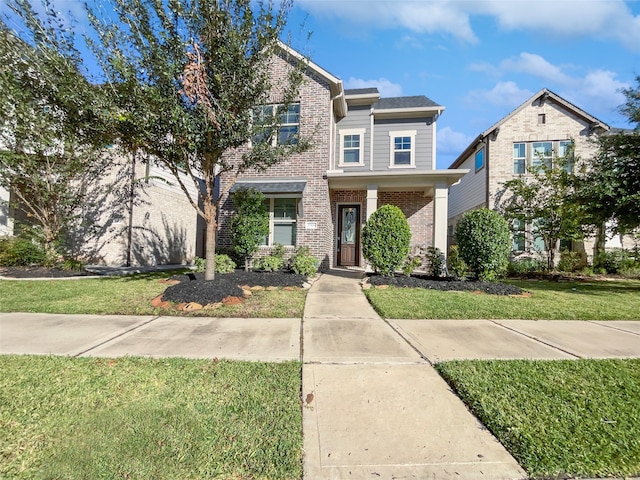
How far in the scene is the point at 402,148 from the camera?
1232 centimetres

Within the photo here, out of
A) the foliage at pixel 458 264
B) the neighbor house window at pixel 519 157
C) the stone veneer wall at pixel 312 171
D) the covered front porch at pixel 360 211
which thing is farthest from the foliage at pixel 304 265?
the neighbor house window at pixel 519 157

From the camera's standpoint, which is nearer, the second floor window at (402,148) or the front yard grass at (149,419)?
the front yard grass at (149,419)

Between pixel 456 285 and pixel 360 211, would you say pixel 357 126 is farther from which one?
pixel 456 285

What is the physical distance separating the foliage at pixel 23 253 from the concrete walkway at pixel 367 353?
594 cm

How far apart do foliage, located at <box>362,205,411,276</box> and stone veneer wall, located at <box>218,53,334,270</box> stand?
231 centimetres

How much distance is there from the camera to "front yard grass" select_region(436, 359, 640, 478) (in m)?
1.68

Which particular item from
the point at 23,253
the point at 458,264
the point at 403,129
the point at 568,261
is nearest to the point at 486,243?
the point at 458,264

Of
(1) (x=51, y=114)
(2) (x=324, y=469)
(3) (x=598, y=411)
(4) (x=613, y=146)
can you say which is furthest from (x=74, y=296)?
(4) (x=613, y=146)

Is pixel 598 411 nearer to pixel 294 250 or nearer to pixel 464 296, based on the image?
pixel 464 296

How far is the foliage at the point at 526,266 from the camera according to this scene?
473 inches

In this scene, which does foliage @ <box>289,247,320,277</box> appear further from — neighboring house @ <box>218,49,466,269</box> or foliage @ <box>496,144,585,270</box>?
foliage @ <box>496,144,585,270</box>

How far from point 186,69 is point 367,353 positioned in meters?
5.10

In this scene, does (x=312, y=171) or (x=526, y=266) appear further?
(x=526, y=266)

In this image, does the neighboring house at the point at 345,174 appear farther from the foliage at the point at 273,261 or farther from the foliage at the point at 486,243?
the foliage at the point at 486,243
